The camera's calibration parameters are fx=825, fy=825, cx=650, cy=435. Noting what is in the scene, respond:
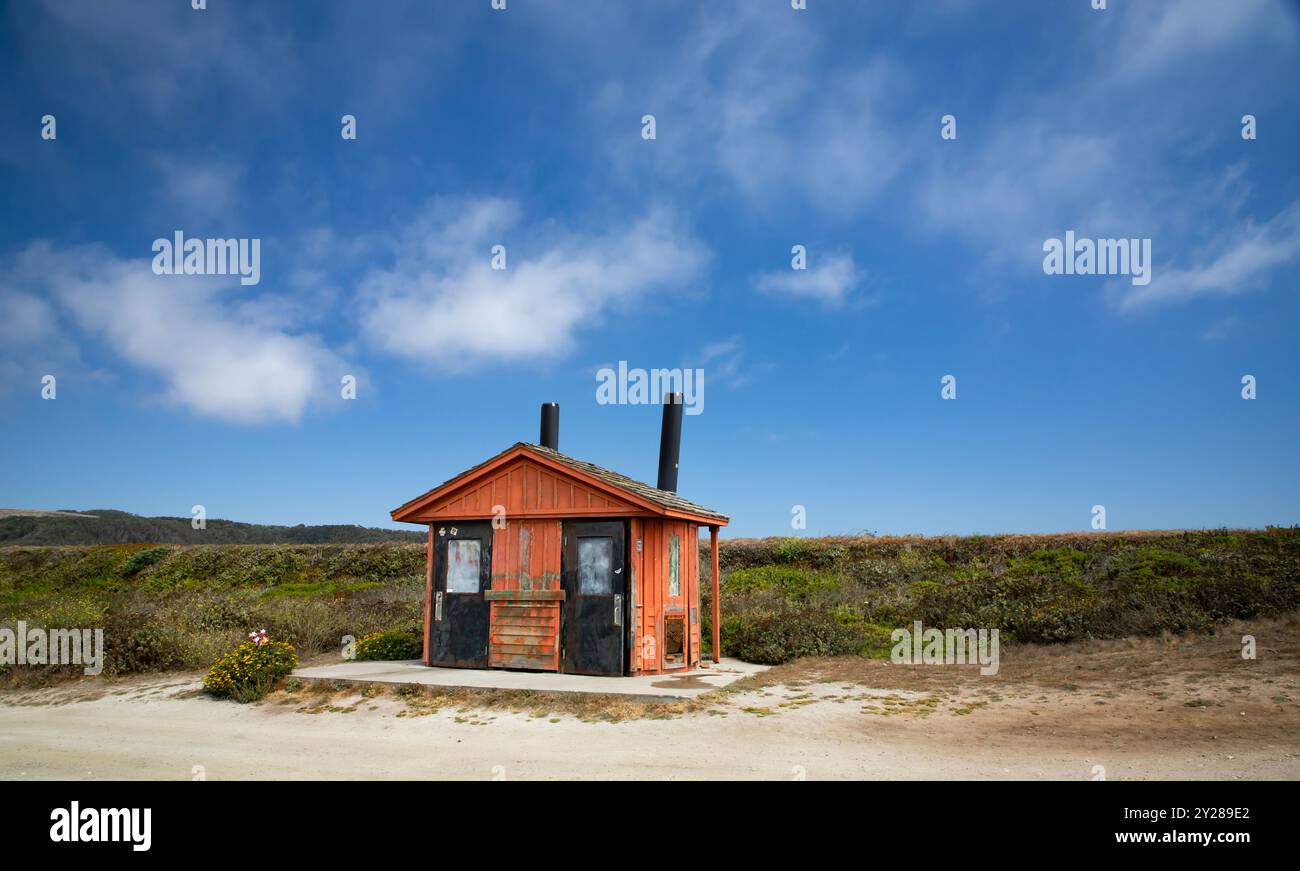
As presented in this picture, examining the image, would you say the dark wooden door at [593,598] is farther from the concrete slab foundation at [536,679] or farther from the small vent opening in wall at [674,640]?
the small vent opening in wall at [674,640]

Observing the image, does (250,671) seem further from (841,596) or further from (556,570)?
(841,596)

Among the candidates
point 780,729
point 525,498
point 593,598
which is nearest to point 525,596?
point 593,598

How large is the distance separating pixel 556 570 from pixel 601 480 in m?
1.63

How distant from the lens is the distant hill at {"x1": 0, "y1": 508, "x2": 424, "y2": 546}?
174 feet

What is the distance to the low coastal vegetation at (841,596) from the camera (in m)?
15.4

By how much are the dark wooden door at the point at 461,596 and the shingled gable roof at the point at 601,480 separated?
760mm

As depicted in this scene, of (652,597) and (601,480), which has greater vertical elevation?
(601,480)

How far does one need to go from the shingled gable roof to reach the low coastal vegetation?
3080 mm

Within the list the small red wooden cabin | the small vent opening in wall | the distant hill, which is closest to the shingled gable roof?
the small red wooden cabin

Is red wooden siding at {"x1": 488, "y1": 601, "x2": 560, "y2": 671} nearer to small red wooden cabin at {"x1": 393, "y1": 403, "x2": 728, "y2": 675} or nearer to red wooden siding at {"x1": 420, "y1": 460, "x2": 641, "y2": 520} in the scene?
small red wooden cabin at {"x1": 393, "y1": 403, "x2": 728, "y2": 675}

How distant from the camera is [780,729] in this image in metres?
9.54

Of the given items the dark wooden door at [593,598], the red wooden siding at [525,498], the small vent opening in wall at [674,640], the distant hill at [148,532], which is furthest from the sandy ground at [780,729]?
the distant hill at [148,532]
